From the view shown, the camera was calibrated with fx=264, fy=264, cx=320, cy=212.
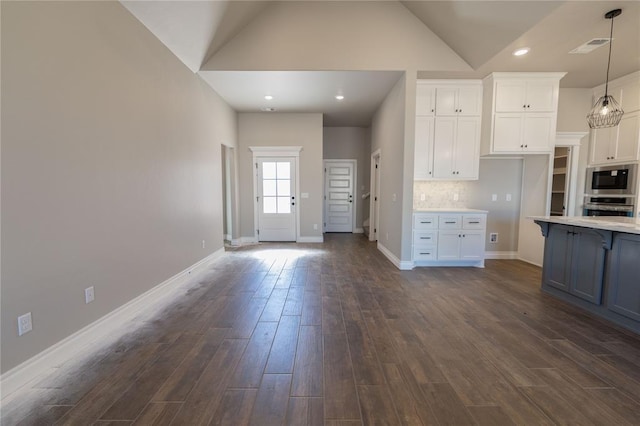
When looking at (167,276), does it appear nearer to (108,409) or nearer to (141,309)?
(141,309)

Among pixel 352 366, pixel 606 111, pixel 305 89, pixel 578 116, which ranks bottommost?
pixel 352 366

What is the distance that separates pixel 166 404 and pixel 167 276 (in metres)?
2.01

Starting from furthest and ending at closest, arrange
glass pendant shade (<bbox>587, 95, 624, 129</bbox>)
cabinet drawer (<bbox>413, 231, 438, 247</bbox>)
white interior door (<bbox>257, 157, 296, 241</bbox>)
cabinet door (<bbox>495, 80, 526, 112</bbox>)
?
white interior door (<bbox>257, 157, 296, 241</bbox>) < cabinet drawer (<bbox>413, 231, 438, 247</bbox>) < cabinet door (<bbox>495, 80, 526, 112</bbox>) < glass pendant shade (<bbox>587, 95, 624, 129</bbox>)

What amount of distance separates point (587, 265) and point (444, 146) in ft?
7.90

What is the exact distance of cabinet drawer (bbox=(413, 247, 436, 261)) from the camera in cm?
425

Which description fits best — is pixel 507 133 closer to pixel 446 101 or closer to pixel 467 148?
pixel 467 148

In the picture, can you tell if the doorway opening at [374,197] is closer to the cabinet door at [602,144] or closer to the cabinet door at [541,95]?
the cabinet door at [541,95]

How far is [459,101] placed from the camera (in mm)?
4293

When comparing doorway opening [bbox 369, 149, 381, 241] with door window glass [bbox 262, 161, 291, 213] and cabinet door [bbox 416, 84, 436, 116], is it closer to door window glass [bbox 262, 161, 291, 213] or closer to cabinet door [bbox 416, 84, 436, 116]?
cabinet door [bbox 416, 84, 436, 116]

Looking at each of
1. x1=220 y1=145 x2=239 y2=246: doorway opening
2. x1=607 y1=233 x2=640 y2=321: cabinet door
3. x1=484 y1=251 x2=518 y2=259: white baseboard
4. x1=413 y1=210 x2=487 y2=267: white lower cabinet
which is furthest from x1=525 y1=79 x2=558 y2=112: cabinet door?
x1=220 y1=145 x2=239 y2=246: doorway opening

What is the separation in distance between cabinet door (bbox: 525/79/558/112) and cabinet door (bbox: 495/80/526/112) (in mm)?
96

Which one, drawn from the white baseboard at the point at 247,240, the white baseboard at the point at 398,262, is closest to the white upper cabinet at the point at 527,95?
the white baseboard at the point at 398,262

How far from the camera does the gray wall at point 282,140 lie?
5957 millimetres

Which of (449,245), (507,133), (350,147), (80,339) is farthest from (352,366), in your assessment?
(350,147)
